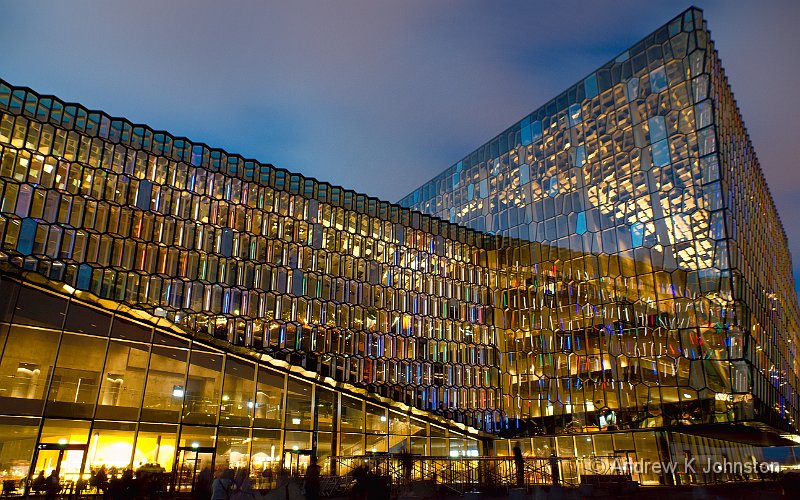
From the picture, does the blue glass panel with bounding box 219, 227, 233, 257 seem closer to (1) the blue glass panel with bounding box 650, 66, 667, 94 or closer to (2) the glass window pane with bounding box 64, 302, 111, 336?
(2) the glass window pane with bounding box 64, 302, 111, 336

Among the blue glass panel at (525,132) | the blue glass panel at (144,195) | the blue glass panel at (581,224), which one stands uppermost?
the blue glass panel at (525,132)

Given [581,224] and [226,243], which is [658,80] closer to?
[581,224]

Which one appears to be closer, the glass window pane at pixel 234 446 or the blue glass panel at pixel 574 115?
the glass window pane at pixel 234 446

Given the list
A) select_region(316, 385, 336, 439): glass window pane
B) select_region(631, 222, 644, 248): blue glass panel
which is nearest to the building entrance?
select_region(316, 385, 336, 439): glass window pane

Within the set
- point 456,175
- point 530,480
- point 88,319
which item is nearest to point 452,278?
point 456,175

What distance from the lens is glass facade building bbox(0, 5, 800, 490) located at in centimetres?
2150

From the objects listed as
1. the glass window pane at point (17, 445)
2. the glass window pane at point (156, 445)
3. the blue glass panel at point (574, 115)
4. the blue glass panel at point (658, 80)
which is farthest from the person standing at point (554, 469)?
the blue glass panel at point (574, 115)

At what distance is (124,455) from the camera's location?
21.5 meters

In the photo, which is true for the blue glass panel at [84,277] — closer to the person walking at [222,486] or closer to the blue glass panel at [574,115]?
the person walking at [222,486]

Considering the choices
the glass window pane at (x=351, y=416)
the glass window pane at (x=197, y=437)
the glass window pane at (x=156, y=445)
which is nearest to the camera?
the glass window pane at (x=156, y=445)

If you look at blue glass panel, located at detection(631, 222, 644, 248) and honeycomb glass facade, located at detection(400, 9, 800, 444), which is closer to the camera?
honeycomb glass facade, located at detection(400, 9, 800, 444)

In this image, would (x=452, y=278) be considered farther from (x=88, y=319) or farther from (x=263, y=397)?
(x=88, y=319)

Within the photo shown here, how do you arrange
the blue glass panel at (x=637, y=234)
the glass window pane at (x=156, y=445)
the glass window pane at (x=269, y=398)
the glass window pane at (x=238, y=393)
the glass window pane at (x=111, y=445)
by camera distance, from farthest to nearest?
1. the blue glass panel at (x=637, y=234)
2. the glass window pane at (x=269, y=398)
3. the glass window pane at (x=238, y=393)
4. the glass window pane at (x=156, y=445)
5. the glass window pane at (x=111, y=445)

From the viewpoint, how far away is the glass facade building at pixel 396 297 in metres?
21.5
